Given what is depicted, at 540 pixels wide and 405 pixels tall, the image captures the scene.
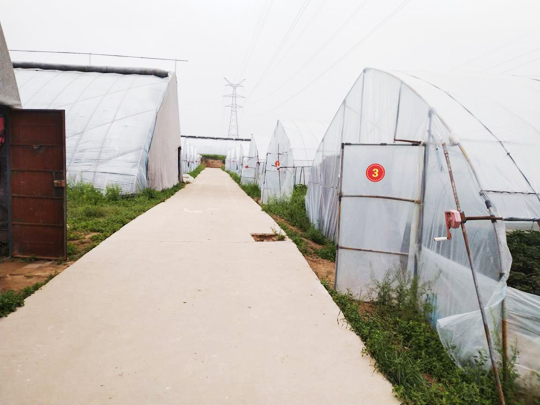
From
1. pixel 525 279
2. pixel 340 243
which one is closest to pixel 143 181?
pixel 340 243

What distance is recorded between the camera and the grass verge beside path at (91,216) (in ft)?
14.8

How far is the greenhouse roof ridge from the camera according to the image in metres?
18.2

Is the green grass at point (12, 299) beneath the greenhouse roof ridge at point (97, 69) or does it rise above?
beneath

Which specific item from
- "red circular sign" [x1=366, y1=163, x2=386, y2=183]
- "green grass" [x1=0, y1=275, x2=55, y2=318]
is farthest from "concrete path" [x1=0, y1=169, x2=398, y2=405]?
"red circular sign" [x1=366, y1=163, x2=386, y2=183]

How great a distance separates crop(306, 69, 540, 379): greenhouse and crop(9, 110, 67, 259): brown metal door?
4.42m

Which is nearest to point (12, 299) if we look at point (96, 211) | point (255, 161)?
point (96, 211)

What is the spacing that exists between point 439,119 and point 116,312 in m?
4.33

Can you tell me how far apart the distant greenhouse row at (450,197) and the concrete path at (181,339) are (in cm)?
101

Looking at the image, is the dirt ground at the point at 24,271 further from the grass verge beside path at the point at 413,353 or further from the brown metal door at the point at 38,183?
the grass verge beside path at the point at 413,353

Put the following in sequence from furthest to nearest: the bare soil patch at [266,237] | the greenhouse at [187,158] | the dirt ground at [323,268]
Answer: the greenhouse at [187,158] < the bare soil patch at [266,237] < the dirt ground at [323,268]

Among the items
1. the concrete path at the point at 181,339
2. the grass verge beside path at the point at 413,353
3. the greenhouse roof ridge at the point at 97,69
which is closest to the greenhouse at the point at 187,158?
the greenhouse roof ridge at the point at 97,69

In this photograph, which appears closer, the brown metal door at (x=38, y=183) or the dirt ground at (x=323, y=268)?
the brown metal door at (x=38, y=183)

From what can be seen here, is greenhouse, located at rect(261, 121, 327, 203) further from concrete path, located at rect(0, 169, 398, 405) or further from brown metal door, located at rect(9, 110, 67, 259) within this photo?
brown metal door, located at rect(9, 110, 67, 259)

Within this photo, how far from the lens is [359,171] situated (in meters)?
5.27
